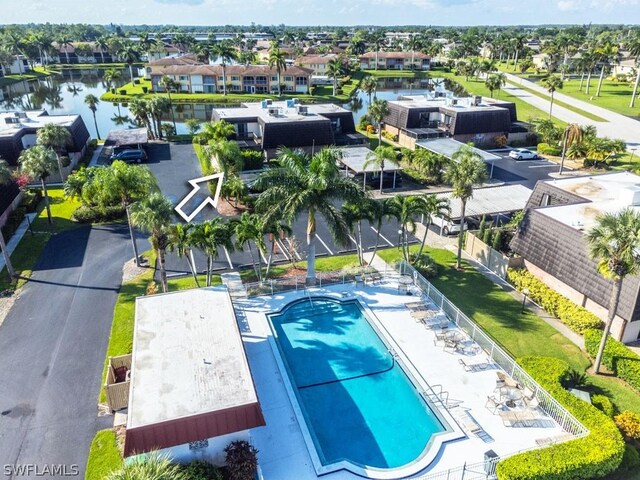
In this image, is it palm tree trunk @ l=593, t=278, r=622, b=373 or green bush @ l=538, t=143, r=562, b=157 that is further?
green bush @ l=538, t=143, r=562, b=157

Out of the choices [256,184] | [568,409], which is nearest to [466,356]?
[568,409]

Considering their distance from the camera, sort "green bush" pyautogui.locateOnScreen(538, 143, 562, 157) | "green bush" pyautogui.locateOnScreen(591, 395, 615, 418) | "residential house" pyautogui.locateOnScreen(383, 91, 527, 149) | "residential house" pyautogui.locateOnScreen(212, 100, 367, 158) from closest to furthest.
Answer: "green bush" pyautogui.locateOnScreen(591, 395, 615, 418)
"residential house" pyautogui.locateOnScreen(212, 100, 367, 158)
"green bush" pyautogui.locateOnScreen(538, 143, 562, 157)
"residential house" pyautogui.locateOnScreen(383, 91, 527, 149)

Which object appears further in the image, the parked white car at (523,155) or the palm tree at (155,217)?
the parked white car at (523,155)

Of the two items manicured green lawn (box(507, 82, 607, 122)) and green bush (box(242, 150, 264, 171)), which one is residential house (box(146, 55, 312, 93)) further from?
green bush (box(242, 150, 264, 171))

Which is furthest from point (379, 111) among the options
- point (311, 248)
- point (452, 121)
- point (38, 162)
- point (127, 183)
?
point (38, 162)

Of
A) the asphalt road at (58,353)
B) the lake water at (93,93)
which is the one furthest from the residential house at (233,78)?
the asphalt road at (58,353)

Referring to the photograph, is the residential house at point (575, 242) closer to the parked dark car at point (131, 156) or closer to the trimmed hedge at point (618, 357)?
the trimmed hedge at point (618, 357)

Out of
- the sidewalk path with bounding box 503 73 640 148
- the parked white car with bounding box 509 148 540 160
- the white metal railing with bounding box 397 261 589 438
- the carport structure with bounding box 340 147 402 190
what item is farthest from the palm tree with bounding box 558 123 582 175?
the white metal railing with bounding box 397 261 589 438
